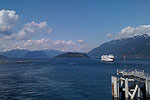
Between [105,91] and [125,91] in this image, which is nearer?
[125,91]

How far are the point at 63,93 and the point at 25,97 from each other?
40.0 feet

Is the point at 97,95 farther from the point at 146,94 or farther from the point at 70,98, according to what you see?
the point at 146,94

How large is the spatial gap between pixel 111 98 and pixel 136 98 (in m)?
7.18

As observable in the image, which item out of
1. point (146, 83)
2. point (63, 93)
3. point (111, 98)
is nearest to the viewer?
point (146, 83)

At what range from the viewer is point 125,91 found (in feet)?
160

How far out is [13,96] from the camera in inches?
2130

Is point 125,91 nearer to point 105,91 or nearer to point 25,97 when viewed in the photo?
point 105,91

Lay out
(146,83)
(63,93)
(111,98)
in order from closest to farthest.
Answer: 1. (146,83)
2. (111,98)
3. (63,93)

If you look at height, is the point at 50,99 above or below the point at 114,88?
below

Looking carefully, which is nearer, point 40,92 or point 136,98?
point 136,98

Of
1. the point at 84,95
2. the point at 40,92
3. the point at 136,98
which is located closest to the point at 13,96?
A: the point at 40,92

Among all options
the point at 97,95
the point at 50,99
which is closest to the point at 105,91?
the point at 97,95

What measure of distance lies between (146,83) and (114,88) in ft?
28.9

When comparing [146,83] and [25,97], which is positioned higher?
[146,83]
